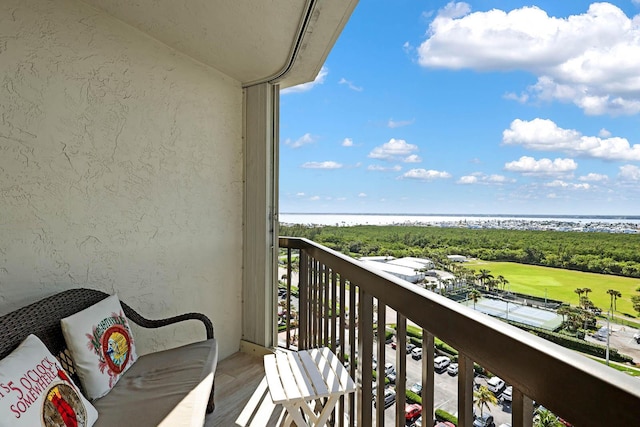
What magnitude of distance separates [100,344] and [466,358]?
1753 mm

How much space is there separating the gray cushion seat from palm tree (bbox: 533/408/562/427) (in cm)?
139

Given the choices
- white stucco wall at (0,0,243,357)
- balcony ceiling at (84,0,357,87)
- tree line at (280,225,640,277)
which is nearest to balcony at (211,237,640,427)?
tree line at (280,225,640,277)

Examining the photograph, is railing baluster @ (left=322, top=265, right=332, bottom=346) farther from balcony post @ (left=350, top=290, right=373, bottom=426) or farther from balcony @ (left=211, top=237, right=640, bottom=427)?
balcony post @ (left=350, top=290, right=373, bottom=426)

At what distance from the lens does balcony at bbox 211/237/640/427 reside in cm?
53

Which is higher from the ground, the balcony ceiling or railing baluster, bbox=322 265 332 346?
the balcony ceiling

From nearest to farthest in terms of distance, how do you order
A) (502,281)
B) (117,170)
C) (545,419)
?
(545,419) → (502,281) → (117,170)

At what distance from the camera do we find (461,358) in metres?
0.87

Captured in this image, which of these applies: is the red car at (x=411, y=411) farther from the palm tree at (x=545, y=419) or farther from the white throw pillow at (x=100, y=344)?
the white throw pillow at (x=100, y=344)

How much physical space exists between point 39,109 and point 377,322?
2.02m

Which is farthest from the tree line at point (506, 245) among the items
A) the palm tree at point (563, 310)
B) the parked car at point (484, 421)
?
the parked car at point (484, 421)

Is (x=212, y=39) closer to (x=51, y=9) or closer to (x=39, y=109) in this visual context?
(x=51, y=9)

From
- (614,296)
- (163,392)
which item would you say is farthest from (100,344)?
(614,296)

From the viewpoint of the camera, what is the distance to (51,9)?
Answer: 1.86 meters

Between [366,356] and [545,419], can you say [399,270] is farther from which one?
[545,419]
